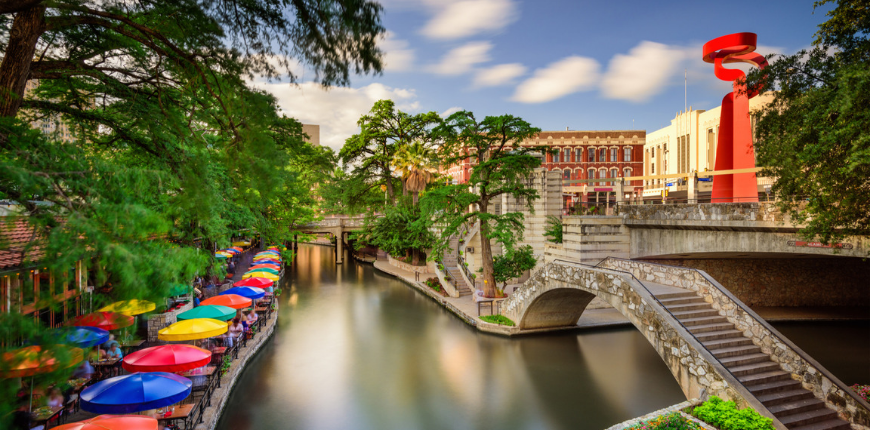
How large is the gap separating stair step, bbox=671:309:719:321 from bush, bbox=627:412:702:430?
3.51 meters

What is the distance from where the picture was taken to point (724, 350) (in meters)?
12.0

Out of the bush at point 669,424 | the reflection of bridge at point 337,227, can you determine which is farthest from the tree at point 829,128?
the reflection of bridge at point 337,227

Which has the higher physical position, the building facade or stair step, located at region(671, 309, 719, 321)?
the building facade

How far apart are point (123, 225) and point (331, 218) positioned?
145ft

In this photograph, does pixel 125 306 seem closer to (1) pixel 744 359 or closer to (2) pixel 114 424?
(2) pixel 114 424

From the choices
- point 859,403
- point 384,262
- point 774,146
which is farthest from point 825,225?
point 384,262

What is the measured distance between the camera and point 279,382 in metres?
15.2

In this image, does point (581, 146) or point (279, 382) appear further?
point (581, 146)

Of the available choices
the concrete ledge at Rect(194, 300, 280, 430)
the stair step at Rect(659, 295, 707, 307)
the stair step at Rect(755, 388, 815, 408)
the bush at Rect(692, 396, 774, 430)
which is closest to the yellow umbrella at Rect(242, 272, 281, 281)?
the concrete ledge at Rect(194, 300, 280, 430)

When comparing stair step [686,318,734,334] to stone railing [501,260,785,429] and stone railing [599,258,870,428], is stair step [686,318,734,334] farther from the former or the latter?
stone railing [501,260,785,429]

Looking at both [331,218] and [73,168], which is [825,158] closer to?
[73,168]

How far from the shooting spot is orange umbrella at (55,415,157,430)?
781cm

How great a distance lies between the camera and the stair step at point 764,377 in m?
11.2

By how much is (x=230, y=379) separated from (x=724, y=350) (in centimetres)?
1398
